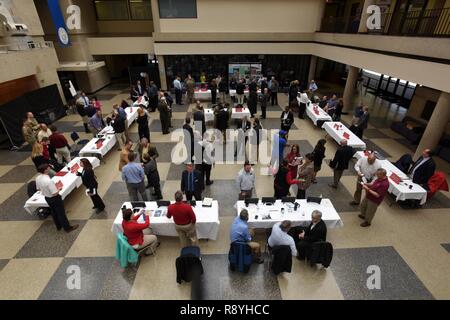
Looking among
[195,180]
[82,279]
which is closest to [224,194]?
[195,180]

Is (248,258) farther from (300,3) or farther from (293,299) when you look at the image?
(300,3)

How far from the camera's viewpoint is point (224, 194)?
7.36 meters

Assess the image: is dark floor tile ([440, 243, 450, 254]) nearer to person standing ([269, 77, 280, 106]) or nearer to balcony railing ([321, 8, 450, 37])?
balcony railing ([321, 8, 450, 37])

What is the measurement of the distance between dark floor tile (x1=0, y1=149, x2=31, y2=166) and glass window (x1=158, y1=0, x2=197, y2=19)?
11.4 metres

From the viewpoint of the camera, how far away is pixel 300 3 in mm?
15797

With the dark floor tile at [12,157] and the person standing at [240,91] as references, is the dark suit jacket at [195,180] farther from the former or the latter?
the person standing at [240,91]

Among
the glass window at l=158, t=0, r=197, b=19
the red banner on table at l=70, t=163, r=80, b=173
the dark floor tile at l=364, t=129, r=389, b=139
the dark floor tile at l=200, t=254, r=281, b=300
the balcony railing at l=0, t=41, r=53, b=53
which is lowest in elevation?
the dark floor tile at l=200, t=254, r=281, b=300

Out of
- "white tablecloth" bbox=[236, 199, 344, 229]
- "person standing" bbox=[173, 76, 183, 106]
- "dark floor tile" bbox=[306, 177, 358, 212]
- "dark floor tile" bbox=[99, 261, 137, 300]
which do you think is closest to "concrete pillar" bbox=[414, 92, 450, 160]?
"dark floor tile" bbox=[306, 177, 358, 212]

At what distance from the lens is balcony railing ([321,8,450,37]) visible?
9.97 meters

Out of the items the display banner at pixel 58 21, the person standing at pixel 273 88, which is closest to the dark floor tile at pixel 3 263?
the display banner at pixel 58 21

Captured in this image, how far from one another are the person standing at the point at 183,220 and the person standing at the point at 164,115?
656 centimetres

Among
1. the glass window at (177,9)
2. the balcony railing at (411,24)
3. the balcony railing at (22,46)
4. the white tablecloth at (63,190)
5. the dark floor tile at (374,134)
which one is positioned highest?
the glass window at (177,9)

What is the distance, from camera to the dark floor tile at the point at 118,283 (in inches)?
183

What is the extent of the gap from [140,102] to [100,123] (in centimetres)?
373
